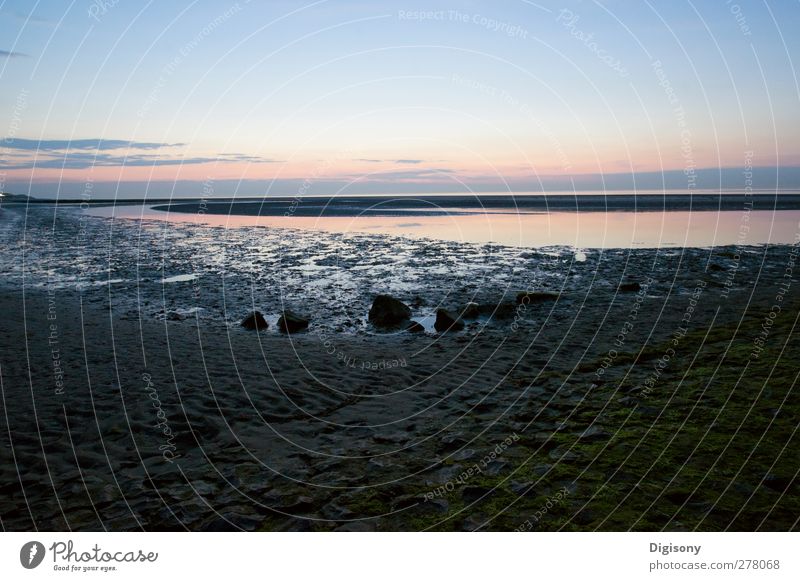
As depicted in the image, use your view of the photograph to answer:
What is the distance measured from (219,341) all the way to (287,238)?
30031mm

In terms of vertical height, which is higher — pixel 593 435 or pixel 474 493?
pixel 593 435

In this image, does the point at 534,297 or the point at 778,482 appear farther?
the point at 534,297

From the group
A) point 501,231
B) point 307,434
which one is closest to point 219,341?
point 307,434

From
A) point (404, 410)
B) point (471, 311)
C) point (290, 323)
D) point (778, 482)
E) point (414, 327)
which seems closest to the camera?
point (778, 482)

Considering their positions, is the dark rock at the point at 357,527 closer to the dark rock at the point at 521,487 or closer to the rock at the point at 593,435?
the dark rock at the point at 521,487

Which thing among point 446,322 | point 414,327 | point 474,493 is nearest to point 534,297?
point 446,322

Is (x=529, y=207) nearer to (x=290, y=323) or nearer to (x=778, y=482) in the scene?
(x=290, y=323)

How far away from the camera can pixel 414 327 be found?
16891 millimetres

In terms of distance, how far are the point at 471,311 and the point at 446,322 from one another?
6.23 ft

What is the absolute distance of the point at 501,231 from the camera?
163 feet

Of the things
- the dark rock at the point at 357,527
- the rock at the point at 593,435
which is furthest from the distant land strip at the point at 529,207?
the dark rock at the point at 357,527
